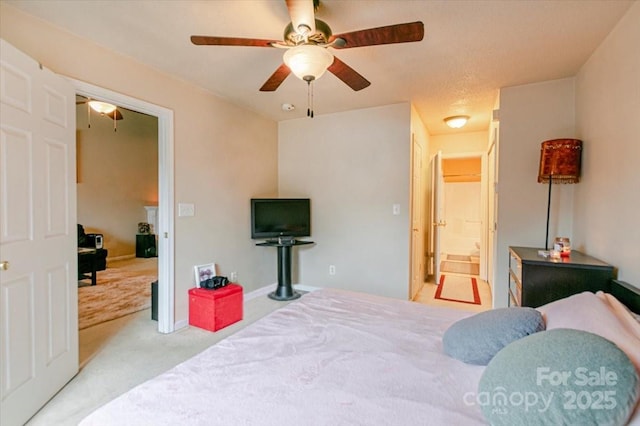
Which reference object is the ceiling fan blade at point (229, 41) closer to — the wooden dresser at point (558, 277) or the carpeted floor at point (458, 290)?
the wooden dresser at point (558, 277)

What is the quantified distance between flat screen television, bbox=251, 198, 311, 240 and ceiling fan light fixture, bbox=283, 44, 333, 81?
7.21 ft

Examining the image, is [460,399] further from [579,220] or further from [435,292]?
[435,292]

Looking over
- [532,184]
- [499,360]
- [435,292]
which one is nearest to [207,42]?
[499,360]

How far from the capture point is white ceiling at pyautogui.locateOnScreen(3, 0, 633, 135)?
1.78 m

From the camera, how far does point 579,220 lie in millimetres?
2588

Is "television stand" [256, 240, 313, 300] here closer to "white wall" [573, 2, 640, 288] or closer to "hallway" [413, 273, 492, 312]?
"hallway" [413, 273, 492, 312]

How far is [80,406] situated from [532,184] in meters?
4.04

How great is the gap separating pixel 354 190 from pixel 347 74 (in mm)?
1929

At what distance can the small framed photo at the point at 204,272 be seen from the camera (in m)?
3.04

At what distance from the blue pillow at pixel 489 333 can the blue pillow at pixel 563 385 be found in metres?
0.26

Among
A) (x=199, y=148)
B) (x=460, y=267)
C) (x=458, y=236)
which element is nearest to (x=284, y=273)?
(x=199, y=148)

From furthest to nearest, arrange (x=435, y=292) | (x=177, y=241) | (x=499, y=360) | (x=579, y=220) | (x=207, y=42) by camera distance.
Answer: (x=435, y=292), (x=177, y=241), (x=579, y=220), (x=207, y=42), (x=499, y=360)

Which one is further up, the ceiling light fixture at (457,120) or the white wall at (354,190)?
the ceiling light fixture at (457,120)

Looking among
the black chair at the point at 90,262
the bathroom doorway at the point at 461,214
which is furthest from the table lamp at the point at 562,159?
the black chair at the point at 90,262
